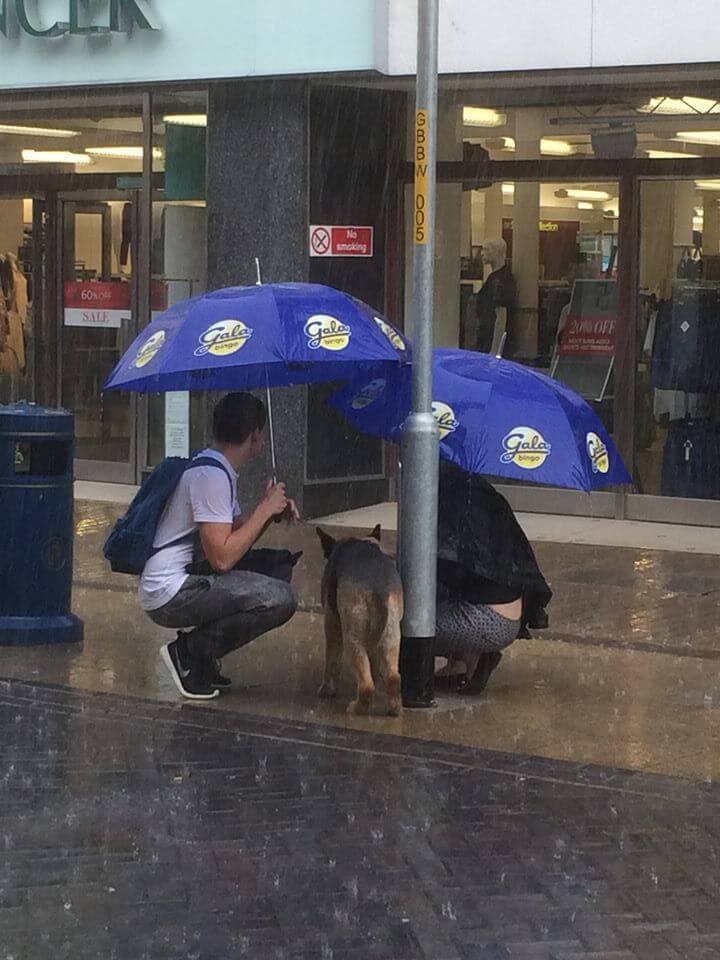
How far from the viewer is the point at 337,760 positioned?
6949mm

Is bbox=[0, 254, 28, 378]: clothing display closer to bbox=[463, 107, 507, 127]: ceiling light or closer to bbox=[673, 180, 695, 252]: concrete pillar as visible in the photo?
bbox=[463, 107, 507, 127]: ceiling light

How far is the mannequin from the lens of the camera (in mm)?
13922

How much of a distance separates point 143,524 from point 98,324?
789 centimetres

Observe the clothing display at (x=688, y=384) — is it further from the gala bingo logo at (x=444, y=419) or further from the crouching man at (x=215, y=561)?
the crouching man at (x=215, y=561)

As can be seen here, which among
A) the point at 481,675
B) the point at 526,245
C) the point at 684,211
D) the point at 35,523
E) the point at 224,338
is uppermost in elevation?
the point at 684,211

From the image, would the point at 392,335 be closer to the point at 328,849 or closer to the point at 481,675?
the point at 481,675

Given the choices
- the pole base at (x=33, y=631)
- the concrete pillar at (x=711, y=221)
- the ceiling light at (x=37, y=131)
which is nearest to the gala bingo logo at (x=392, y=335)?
the pole base at (x=33, y=631)

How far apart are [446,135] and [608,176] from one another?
1421mm

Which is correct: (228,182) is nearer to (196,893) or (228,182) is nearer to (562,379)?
(562,379)

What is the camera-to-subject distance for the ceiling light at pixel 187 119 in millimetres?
14117

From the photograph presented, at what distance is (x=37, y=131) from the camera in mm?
15484

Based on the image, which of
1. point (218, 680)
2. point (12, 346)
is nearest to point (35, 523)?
point (218, 680)

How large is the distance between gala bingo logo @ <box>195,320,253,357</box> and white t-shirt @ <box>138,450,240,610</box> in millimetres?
646

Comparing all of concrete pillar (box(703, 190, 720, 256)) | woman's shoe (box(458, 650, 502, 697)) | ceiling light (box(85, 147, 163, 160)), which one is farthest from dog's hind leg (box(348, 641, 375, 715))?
ceiling light (box(85, 147, 163, 160))
